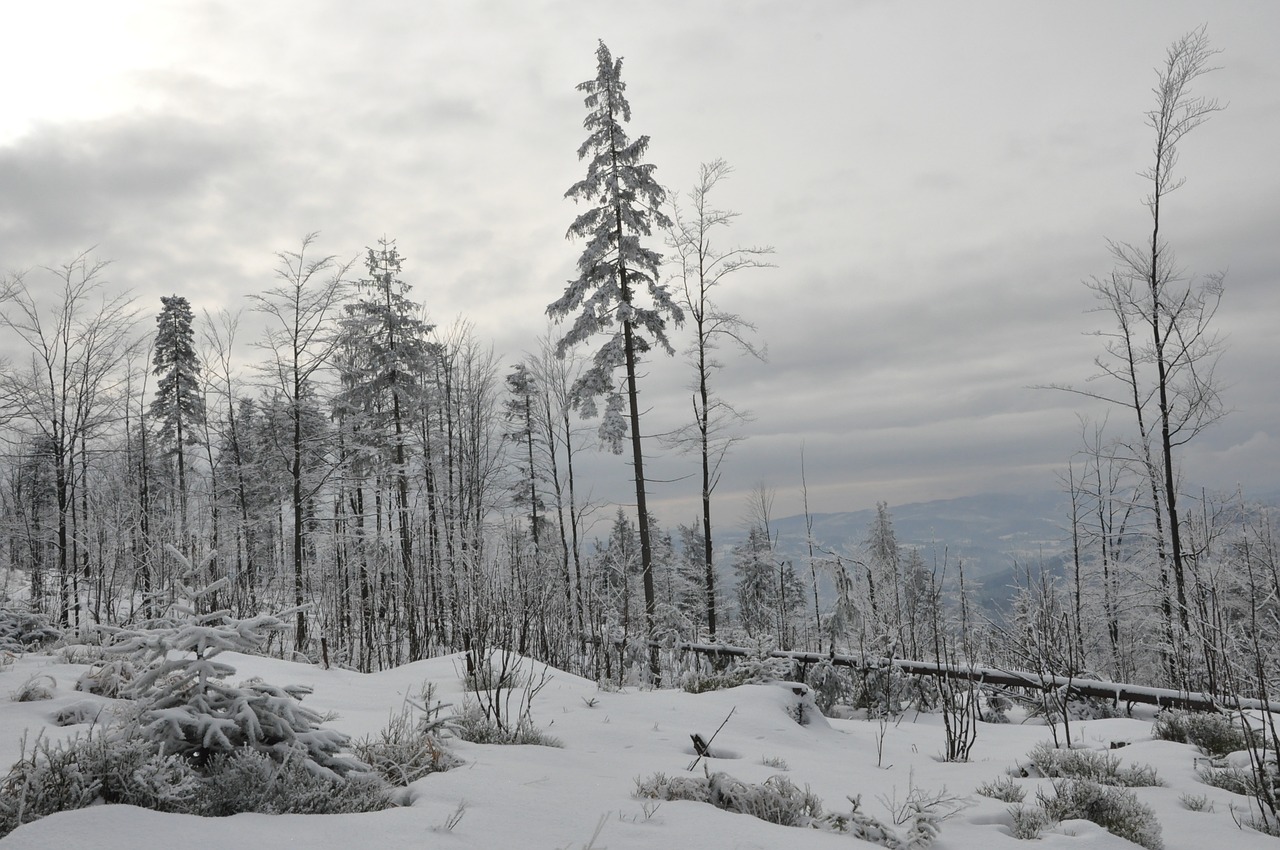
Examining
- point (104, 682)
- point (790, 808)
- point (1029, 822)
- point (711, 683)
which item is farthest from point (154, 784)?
point (711, 683)

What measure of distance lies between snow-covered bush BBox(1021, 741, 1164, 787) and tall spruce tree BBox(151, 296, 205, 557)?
34.0 metres

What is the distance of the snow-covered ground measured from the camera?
9.23 feet

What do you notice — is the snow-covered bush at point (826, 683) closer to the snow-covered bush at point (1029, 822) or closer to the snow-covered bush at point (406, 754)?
the snow-covered bush at point (1029, 822)

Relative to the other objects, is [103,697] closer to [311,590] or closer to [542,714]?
[542,714]

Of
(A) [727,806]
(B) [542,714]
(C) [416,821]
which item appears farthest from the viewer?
(B) [542,714]

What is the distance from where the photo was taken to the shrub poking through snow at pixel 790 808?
3840mm

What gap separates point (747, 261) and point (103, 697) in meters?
15.5

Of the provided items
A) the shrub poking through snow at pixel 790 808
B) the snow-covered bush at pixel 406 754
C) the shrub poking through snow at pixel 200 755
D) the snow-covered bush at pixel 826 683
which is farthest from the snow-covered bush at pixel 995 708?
the shrub poking through snow at pixel 200 755

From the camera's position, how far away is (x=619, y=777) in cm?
465

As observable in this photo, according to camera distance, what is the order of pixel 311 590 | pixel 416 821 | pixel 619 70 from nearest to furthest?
pixel 416 821, pixel 619 70, pixel 311 590

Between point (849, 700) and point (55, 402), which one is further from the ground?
point (55, 402)

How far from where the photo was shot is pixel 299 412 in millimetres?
17172

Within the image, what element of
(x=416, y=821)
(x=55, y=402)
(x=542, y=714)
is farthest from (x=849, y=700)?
(x=55, y=402)

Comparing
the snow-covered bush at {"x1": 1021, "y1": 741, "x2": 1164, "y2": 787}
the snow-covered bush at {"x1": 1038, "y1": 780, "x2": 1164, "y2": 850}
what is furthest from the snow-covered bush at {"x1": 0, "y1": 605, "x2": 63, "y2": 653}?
the snow-covered bush at {"x1": 1021, "y1": 741, "x2": 1164, "y2": 787}
